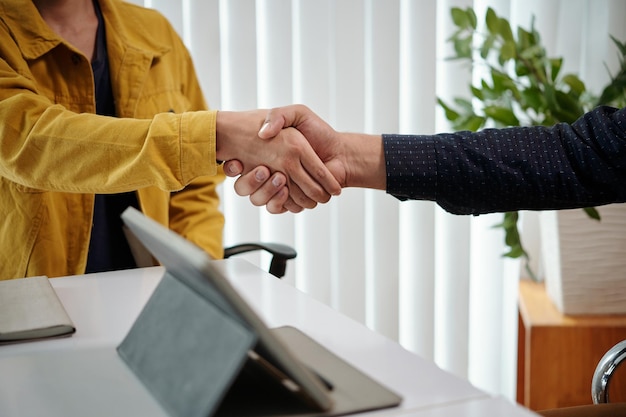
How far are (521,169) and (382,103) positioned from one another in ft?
3.29

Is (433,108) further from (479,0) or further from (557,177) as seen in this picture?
(557,177)

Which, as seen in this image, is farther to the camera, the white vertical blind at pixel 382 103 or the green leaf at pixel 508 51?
the white vertical blind at pixel 382 103

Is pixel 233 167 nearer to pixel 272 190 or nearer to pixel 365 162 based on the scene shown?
pixel 272 190

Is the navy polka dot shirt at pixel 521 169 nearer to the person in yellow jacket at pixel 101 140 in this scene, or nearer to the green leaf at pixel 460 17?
the person in yellow jacket at pixel 101 140

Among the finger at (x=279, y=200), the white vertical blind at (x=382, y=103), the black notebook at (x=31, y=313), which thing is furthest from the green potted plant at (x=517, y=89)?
the black notebook at (x=31, y=313)

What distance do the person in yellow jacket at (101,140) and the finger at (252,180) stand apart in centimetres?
2

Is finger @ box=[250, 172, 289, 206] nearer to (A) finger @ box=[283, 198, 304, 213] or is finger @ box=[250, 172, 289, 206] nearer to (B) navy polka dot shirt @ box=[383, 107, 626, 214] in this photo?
(A) finger @ box=[283, 198, 304, 213]

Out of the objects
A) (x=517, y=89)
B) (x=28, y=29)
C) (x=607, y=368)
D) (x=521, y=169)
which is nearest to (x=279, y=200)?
(x=521, y=169)

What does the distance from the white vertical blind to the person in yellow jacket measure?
13.3 inches

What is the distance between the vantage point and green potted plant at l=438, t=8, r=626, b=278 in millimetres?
2072

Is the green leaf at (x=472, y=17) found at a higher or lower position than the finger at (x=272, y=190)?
higher

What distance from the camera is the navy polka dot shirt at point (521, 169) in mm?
1435

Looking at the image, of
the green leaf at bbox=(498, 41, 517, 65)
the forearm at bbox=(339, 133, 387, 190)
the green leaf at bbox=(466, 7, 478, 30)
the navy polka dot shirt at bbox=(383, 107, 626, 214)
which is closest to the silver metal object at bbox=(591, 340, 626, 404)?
the navy polka dot shirt at bbox=(383, 107, 626, 214)

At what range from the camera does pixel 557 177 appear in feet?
4.72
